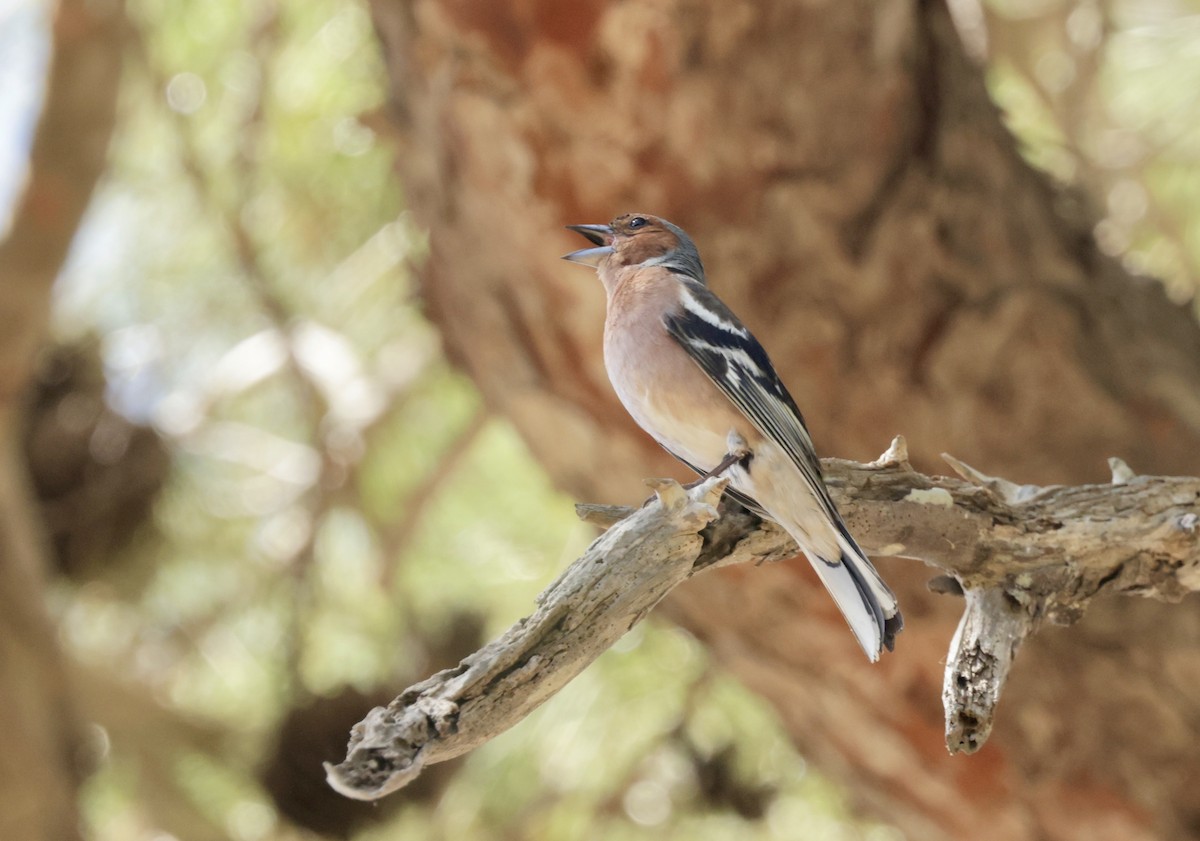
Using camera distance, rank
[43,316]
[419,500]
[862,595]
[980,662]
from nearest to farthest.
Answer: [980,662] → [862,595] → [43,316] → [419,500]

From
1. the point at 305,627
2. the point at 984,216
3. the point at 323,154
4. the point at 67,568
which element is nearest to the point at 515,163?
the point at 984,216

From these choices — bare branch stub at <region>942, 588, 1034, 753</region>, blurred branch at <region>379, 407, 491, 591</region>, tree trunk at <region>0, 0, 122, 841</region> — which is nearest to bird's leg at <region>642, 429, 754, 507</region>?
bare branch stub at <region>942, 588, 1034, 753</region>

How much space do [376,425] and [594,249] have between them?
362 centimetres

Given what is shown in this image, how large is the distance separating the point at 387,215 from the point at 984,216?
3401mm

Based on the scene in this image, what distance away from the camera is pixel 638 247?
3207 millimetres

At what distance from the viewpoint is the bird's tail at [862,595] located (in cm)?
241

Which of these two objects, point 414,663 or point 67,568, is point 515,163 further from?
point 67,568

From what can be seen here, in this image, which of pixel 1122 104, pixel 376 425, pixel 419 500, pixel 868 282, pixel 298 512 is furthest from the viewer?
pixel 1122 104

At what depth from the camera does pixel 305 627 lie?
6570 millimetres

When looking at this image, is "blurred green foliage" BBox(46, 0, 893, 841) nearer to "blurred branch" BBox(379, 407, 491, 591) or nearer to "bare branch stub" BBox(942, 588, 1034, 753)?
"blurred branch" BBox(379, 407, 491, 591)

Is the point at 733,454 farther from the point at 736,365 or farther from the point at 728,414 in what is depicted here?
the point at 736,365

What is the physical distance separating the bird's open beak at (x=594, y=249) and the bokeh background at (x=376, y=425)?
134 centimetres

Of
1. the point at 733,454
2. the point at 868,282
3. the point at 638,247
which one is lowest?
the point at 868,282

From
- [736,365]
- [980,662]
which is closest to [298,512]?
[736,365]
